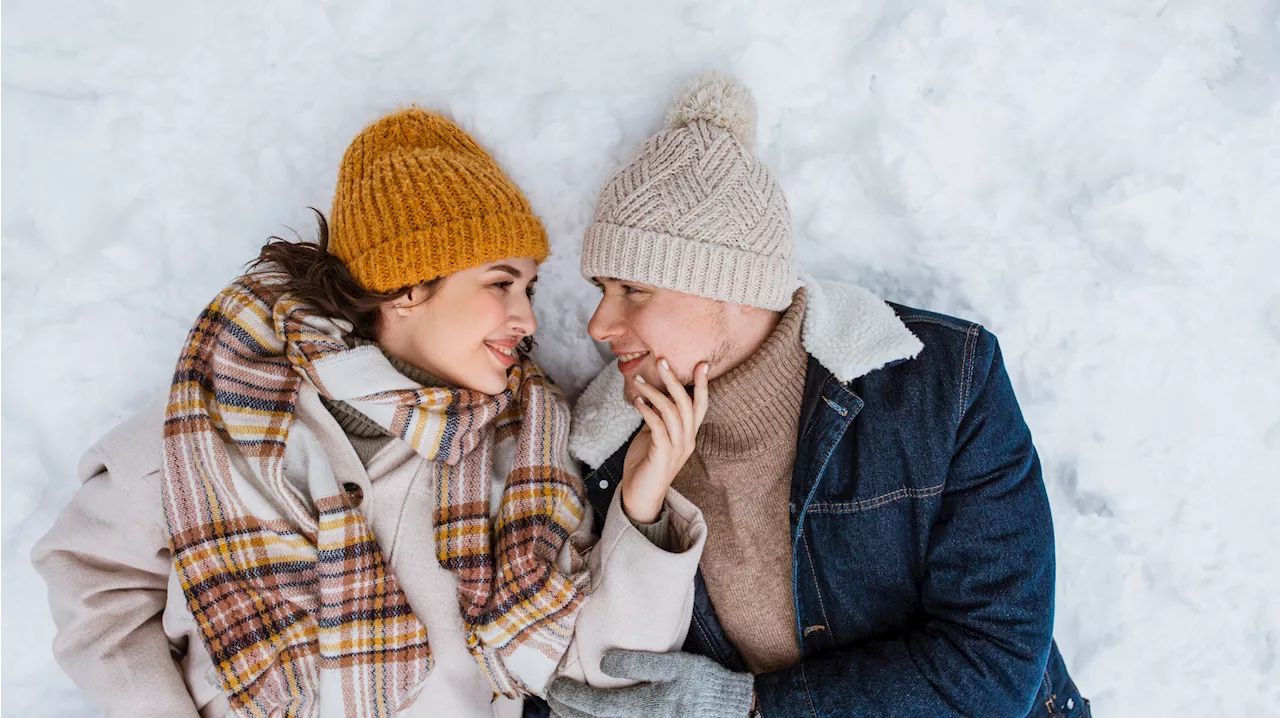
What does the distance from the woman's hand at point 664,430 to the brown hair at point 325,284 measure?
0.64 m

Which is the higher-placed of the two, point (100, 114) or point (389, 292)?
point (100, 114)

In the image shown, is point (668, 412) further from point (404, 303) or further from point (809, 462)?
point (404, 303)

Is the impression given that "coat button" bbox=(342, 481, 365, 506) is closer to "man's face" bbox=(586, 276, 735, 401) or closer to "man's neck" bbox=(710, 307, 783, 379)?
"man's face" bbox=(586, 276, 735, 401)

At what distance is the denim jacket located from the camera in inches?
86.0

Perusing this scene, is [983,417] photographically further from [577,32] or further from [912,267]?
[577,32]

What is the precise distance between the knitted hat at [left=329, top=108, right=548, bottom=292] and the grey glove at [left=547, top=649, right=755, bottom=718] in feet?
3.74

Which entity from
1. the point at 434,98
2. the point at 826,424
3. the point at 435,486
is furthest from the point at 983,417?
the point at 434,98

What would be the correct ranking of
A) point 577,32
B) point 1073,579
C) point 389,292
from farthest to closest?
point 1073,579
point 577,32
point 389,292

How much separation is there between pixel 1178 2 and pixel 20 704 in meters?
4.32

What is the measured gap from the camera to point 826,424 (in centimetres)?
228

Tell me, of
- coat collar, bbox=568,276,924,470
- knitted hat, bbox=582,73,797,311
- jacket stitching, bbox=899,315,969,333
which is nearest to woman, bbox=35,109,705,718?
coat collar, bbox=568,276,924,470

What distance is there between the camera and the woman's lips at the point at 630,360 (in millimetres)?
2259

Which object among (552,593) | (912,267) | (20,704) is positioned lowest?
(20,704)

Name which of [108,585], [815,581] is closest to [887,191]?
[815,581]
